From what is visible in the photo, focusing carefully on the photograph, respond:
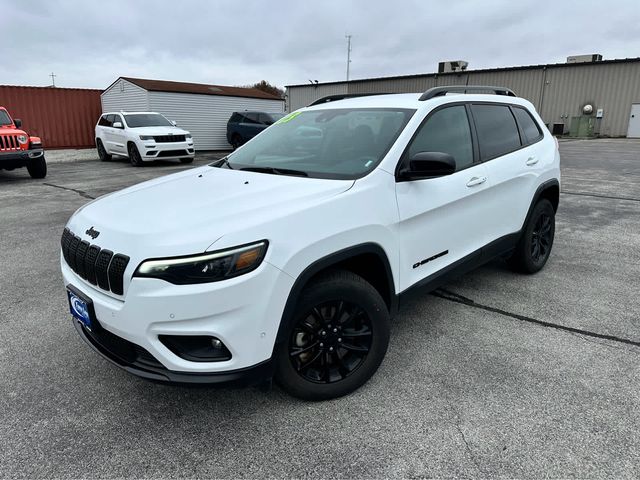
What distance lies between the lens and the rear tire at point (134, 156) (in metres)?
14.7

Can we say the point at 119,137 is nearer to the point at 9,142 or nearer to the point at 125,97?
the point at 9,142

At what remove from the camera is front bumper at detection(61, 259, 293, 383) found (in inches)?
80.7

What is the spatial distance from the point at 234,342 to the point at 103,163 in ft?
55.0

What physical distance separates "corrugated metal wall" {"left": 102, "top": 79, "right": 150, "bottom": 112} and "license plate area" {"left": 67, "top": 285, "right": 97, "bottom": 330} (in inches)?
741

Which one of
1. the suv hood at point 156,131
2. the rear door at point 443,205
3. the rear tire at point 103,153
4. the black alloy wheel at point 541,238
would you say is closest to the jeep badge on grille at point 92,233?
the rear door at point 443,205

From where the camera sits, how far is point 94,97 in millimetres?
21719

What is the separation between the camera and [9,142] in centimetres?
1104

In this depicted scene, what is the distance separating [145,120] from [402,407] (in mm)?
14869

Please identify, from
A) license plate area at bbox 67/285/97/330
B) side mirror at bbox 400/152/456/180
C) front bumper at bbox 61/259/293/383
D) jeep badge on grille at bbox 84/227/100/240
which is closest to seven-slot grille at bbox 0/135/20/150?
license plate area at bbox 67/285/97/330

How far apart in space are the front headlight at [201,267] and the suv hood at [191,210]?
0.04 metres

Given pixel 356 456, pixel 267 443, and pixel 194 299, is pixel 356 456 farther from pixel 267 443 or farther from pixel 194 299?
pixel 194 299

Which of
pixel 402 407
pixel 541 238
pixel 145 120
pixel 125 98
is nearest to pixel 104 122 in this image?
pixel 145 120

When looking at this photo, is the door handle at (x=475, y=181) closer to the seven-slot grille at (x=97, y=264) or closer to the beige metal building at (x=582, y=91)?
the seven-slot grille at (x=97, y=264)

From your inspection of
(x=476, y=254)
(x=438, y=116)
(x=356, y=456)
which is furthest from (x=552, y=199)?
(x=356, y=456)
